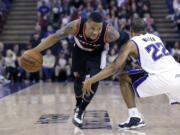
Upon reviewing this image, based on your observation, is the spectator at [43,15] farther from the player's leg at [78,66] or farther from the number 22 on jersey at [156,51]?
the number 22 on jersey at [156,51]

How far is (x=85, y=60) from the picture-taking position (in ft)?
15.1

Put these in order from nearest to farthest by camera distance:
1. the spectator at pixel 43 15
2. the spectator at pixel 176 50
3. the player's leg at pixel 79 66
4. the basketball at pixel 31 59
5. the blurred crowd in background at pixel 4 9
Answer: the basketball at pixel 31 59, the player's leg at pixel 79 66, the spectator at pixel 176 50, the spectator at pixel 43 15, the blurred crowd in background at pixel 4 9

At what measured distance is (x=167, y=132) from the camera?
12.6 feet

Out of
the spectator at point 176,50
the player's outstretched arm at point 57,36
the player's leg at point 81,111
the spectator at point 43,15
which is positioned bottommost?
the player's leg at point 81,111

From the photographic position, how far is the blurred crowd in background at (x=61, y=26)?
11547 millimetres

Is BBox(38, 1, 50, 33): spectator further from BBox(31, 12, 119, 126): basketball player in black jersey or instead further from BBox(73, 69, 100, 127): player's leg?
BBox(73, 69, 100, 127): player's leg

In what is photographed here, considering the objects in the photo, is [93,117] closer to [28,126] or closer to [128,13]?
[28,126]

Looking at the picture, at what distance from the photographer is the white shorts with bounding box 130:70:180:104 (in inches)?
151

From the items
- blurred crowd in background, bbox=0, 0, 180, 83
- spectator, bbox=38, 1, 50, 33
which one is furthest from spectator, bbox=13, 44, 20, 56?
spectator, bbox=38, 1, 50, 33

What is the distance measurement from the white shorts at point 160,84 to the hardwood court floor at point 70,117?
1.45 feet

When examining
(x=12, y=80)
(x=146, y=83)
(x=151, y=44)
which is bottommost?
(x=12, y=80)

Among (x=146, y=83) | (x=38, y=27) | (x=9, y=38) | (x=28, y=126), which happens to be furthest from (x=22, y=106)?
(x=9, y=38)

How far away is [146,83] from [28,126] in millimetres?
1591

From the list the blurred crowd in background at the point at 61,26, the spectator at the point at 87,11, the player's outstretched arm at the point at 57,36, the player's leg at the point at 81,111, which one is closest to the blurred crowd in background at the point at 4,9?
the blurred crowd in background at the point at 61,26
